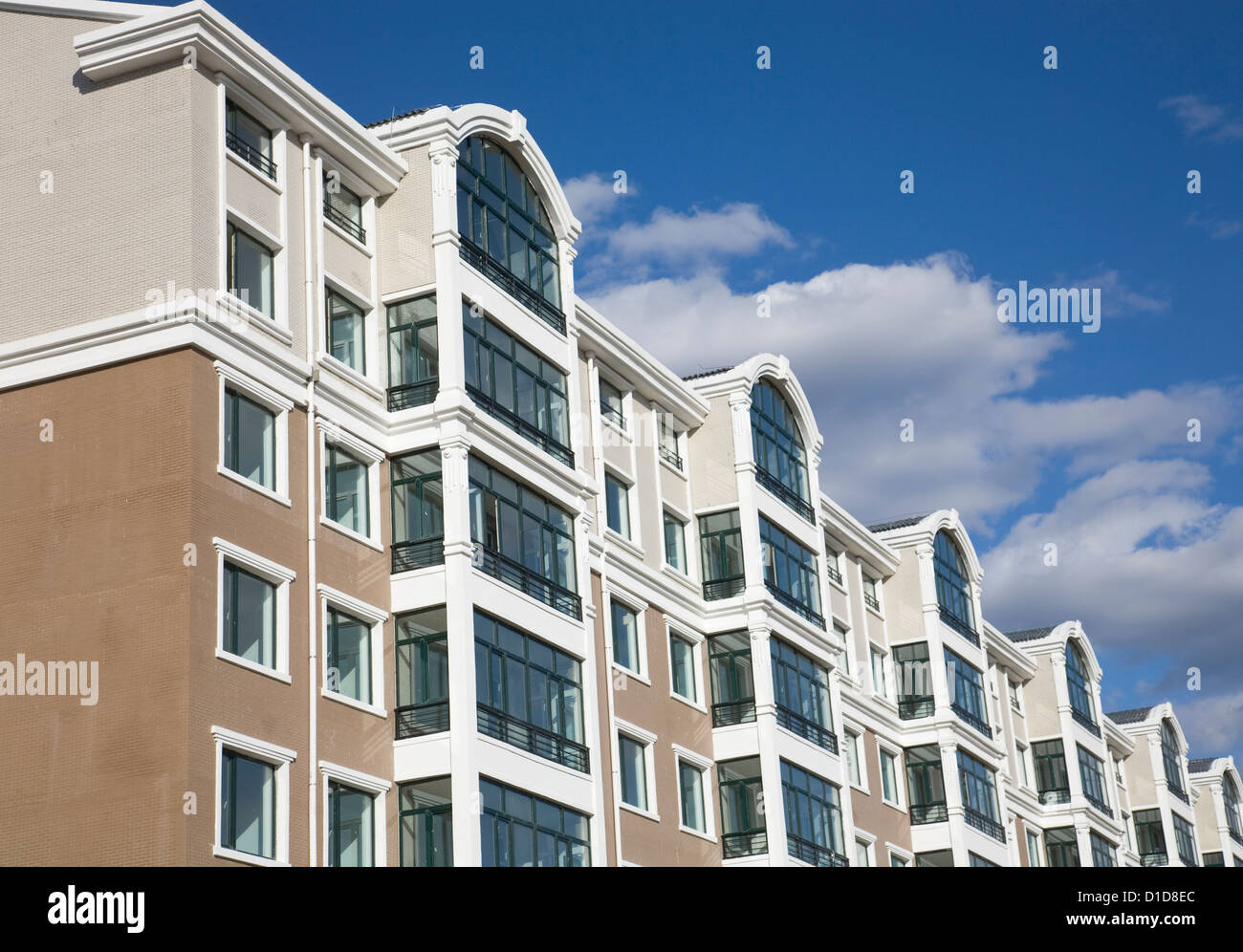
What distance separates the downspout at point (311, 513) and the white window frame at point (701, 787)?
12512 millimetres

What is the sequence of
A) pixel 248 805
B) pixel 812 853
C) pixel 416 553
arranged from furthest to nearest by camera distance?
pixel 812 853
pixel 416 553
pixel 248 805

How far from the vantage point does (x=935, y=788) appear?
163ft

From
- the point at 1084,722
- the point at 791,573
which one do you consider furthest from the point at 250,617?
the point at 1084,722

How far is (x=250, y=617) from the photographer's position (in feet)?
87.9

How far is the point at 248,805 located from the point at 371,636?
4534 mm

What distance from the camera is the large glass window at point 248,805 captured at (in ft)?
82.3

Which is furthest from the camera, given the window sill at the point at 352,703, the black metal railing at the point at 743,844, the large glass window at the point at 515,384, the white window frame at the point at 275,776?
the black metal railing at the point at 743,844

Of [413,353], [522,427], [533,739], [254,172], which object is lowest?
[533,739]

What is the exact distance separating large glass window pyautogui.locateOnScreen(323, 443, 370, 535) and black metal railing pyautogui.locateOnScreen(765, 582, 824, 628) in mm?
13888

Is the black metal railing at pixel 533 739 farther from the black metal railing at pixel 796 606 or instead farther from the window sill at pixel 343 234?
the black metal railing at pixel 796 606

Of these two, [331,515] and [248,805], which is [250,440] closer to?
[331,515]

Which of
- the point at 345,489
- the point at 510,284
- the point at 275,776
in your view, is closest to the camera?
the point at 275,776

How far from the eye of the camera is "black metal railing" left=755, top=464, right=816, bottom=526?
1684 inches

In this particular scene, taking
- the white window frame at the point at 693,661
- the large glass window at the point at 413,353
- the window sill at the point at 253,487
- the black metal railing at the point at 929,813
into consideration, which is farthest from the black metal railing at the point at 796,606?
the window sill at the point at 253,487
